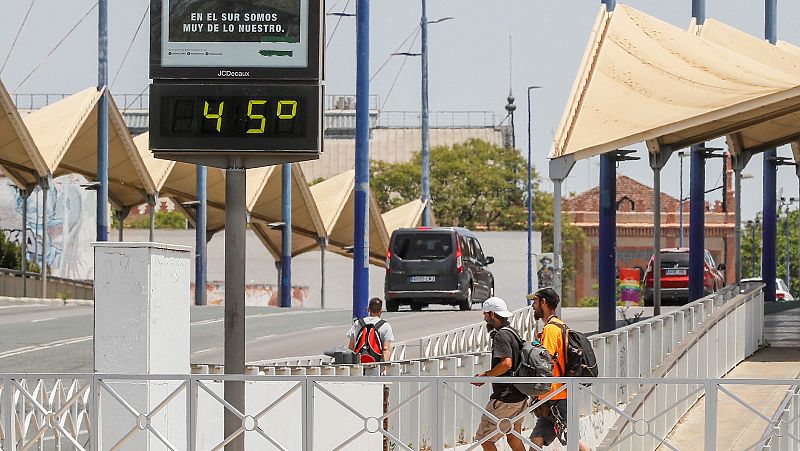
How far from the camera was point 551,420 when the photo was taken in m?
12.9

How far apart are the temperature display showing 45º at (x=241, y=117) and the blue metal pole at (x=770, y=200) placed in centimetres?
3714

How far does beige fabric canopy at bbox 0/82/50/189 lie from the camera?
155ft

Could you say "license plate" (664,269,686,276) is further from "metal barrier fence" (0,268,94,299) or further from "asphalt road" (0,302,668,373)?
"metal barrier fence" (0,268,94,299)

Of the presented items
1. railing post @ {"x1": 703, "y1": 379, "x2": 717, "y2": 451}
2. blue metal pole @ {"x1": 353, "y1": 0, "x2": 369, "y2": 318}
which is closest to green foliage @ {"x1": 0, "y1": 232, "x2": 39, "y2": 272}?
blue metal pole @ {"x1": 353, "y1": 0, "x2": 369, "y2": 318}

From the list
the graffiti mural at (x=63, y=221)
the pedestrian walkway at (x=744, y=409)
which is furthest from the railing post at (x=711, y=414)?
the graffiti mural at (x=63, y=221)

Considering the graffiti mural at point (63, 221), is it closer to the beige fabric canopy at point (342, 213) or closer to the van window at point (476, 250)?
the beige fabric canopy at point (342, 213)

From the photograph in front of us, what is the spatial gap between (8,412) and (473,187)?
98.1 m

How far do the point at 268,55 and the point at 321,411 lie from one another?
351 cm

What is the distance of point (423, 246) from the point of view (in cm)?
4291

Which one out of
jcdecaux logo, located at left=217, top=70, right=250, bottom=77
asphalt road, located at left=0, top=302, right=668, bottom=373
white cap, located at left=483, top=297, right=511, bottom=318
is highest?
jcdecaux logo, located at left=217, top=70, right=250, bottom=77

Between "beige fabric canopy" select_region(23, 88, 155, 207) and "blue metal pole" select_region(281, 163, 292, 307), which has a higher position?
"beige fabric canopy" select_region(23, 88, 155, 207)

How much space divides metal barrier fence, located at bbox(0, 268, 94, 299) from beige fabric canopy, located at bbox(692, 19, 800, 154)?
55.0 feet

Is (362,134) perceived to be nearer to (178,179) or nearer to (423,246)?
(423,246)

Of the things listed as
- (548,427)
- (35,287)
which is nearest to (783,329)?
(548,427)
